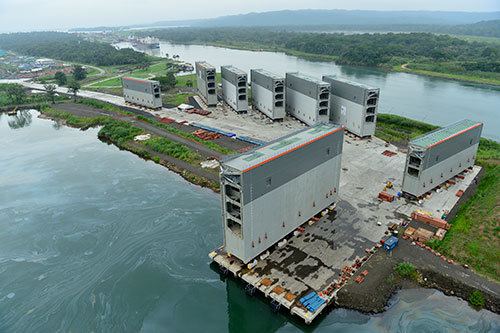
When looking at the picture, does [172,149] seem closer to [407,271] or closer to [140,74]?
[407,271]

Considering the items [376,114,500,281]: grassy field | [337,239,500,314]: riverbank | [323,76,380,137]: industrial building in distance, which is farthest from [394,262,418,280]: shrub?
[323,76,380,137]: industrial building in distance

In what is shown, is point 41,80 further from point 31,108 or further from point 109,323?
point 109,323

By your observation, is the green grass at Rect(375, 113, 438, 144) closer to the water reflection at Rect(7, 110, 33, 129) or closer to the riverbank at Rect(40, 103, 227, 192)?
the riverbank at Rect(40, 103, 227, 192)

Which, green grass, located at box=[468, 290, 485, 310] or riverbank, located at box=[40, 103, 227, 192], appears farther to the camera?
riverbank, located at box=[40, 103, 227, 192]

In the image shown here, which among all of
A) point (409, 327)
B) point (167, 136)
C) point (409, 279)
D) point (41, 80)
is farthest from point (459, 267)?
point (41, 80)

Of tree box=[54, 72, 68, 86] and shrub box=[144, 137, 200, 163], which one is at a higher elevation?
tree box=[54, 72, 68, 86]
